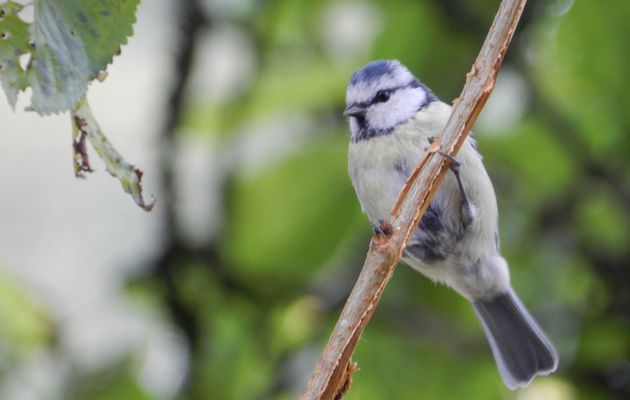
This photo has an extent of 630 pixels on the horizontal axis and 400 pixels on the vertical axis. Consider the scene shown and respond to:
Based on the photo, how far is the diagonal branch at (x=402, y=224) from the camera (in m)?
0.74

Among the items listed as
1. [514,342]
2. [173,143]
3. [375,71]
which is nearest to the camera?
[375,71]

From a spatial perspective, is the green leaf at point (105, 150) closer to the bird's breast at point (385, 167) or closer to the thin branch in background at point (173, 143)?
the bird's breast at point (385, 167)

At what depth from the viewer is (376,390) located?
1896mm

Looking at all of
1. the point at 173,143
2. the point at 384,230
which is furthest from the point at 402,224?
the point at 173,143

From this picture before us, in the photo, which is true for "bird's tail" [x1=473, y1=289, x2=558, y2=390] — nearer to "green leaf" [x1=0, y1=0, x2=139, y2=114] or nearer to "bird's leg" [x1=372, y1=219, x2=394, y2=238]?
"bird's leg" [x1=372, y1=219, x2=394, y2=238]

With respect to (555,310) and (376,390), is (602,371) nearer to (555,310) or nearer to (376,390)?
(555,310)

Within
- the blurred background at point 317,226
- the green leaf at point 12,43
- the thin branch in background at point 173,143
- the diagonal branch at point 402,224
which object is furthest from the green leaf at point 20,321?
the diagonal branch at point 402,224

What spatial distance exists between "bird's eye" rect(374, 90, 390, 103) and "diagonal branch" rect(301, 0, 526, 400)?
0.70m

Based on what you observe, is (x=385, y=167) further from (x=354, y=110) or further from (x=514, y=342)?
(x=514, y=342)

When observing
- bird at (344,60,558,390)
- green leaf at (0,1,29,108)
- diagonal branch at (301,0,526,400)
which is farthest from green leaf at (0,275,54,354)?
diagonal branch at (301,0,526,400)

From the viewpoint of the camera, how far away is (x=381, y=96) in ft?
5.10

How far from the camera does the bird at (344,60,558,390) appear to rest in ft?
4.67

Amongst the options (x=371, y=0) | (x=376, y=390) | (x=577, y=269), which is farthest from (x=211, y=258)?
(x=577, y=269)

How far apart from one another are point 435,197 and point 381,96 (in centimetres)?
21
